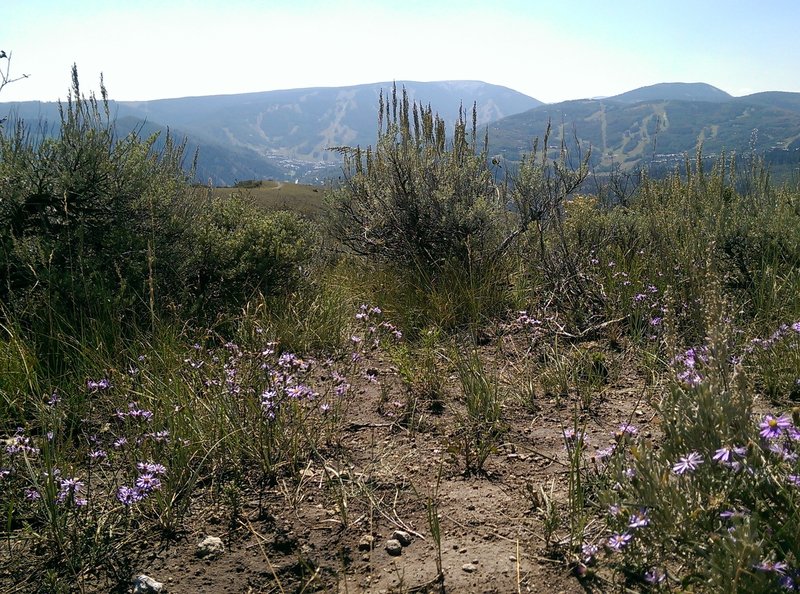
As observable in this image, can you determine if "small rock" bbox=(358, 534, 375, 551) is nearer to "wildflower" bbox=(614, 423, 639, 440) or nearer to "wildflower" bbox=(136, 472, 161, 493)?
"wildflower" bbox=(136, 472, 161, 493)

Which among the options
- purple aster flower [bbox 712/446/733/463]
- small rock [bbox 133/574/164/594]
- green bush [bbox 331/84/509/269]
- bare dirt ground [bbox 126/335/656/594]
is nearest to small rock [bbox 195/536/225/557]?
bare dirt ground [bbox 126/335/656/594]

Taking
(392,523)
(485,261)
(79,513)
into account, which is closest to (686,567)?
(392,523)

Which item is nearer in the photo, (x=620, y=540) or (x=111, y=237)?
(x=620, y=540)

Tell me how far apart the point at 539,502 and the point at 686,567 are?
0.64 metres

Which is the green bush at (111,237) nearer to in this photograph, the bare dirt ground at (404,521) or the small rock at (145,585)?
the bare dirt ground at (404,521)

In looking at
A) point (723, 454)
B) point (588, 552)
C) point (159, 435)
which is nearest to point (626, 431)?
point (588, 552)

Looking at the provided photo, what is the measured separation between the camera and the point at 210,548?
2.20 metres

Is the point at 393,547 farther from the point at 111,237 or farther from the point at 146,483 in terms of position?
the point at 111,237

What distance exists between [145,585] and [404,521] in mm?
984

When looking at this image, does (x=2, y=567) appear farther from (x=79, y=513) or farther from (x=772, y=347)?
(x=772, y=347)

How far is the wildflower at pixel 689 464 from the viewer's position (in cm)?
157

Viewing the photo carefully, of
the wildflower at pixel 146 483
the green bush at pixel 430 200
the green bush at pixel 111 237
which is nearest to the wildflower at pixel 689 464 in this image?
the wildflower at pixel 146 483

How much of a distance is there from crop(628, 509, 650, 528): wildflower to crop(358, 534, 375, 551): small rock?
3.25 feet

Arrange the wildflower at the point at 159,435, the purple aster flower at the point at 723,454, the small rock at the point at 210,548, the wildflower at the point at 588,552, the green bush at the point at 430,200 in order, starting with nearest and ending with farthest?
the purple aster flower at the point at 723,454
the wildflower at the point at 588,552
the small rock at the point at 210,548
the wildflower at the point at 159,435
the green bush at the point at 430,200
